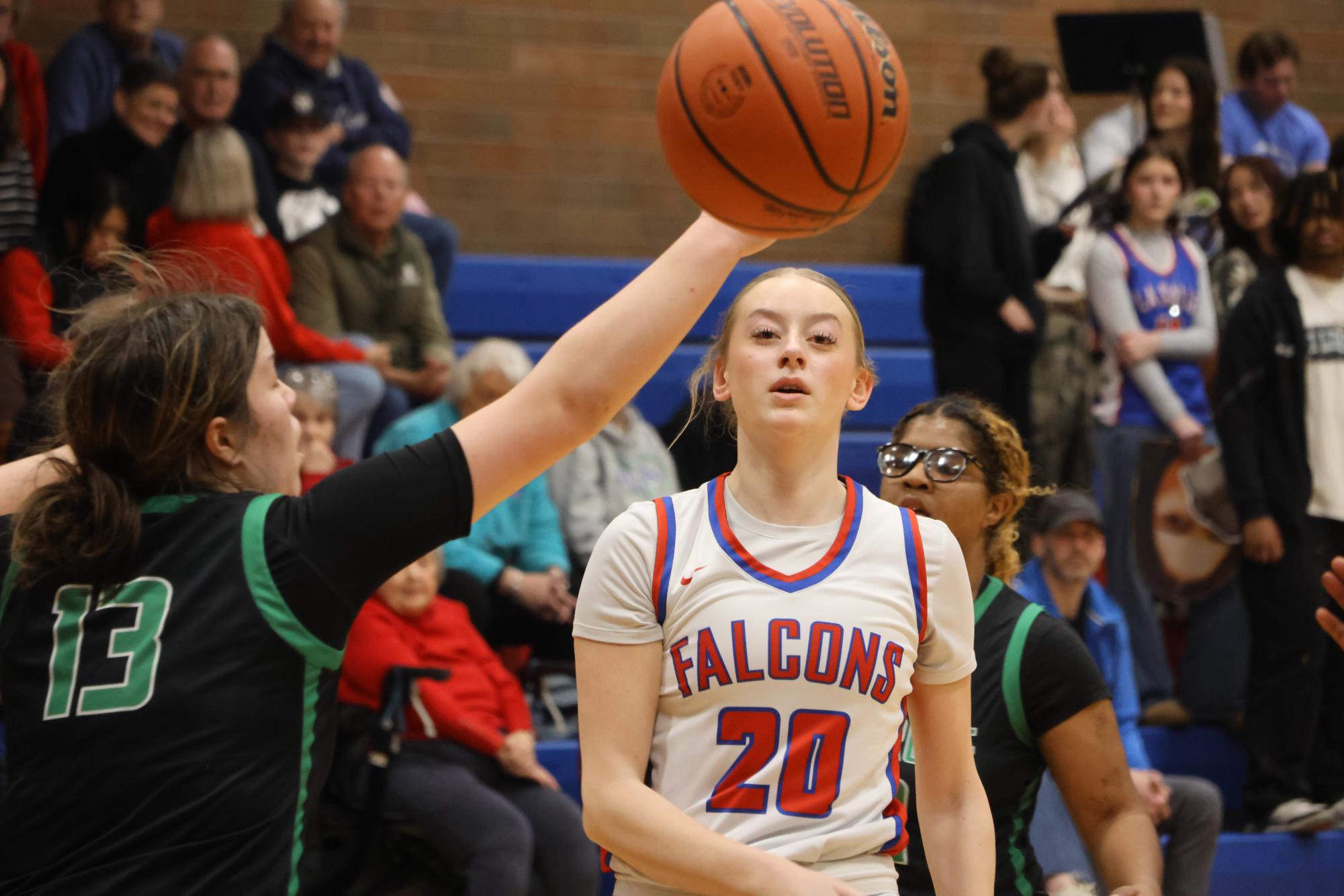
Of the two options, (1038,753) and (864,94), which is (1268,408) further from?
(864,94)

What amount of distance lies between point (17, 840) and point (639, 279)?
0.85 meters

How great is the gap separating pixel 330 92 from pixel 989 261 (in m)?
2.86

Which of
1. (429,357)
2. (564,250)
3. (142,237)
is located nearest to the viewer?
(142,237)

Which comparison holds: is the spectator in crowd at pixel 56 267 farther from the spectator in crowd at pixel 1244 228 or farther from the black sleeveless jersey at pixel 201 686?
the spectator in crowd at pixel 1244 228

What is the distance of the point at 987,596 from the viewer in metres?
2.49

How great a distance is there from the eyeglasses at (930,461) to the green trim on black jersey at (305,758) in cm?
129

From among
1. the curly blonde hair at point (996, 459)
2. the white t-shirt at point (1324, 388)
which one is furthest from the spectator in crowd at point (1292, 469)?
the curly blonde hair at point (996, 459)

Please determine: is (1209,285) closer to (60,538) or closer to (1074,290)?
(1074,290)

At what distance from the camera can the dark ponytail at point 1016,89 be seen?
6250mm

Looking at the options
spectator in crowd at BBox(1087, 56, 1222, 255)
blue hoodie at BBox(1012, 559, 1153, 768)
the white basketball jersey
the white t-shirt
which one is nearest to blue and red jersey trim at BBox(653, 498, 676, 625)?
the white basketball jersey

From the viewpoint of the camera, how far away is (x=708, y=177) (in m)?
1.84

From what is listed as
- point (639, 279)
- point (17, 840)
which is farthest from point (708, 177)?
point (17, 840)

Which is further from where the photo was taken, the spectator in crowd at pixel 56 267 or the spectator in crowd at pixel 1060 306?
the spectator in crowd at pixel 1060 306

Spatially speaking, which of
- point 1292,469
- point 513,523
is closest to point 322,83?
point 513,523
